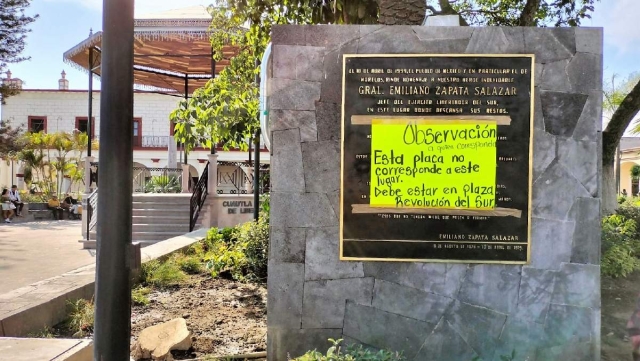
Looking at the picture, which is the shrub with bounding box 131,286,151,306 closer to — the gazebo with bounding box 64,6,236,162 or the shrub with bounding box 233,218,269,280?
the shrub with bounding box 233,218,269,280

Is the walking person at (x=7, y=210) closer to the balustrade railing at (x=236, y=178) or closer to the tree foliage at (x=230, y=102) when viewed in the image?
the balustrade railing at (x=236, y=178)

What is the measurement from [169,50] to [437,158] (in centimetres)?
1601

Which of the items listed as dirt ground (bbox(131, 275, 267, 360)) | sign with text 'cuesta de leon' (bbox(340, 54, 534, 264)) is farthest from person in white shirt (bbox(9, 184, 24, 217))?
sign with text 'cuesta de leon' (bbox(340, 54, 534, 264))

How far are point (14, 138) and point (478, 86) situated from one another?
24.7 metres

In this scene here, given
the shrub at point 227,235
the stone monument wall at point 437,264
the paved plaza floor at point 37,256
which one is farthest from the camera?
the shrub at point 227,235

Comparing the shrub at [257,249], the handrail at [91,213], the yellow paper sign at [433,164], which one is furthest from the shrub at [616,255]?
the handrail at [91,213]

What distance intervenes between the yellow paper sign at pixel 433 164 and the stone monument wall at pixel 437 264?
1.05 ft

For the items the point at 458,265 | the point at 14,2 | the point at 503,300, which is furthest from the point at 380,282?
the point at 14,2

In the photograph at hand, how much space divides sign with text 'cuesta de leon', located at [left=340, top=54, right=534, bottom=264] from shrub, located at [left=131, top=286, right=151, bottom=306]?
328 centimetres

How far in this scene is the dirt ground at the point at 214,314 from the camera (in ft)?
15.4

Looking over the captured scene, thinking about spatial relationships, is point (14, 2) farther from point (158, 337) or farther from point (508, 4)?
point (158, 337)

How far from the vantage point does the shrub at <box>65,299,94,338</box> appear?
16.5ft

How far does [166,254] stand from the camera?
27.8 feet

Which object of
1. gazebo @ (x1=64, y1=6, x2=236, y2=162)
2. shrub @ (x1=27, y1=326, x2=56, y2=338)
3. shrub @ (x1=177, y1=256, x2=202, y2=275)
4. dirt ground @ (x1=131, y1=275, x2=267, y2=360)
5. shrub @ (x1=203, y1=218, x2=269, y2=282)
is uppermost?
gazebo @ (x1=64, y1=6, x2=236, y2=162)
